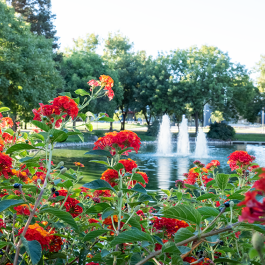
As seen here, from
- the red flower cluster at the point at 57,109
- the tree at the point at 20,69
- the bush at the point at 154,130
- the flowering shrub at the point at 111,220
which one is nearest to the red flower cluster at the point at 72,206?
the flowering shrub at the point at 111,220

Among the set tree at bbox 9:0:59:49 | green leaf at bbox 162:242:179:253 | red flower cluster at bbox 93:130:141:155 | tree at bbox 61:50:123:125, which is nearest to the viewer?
green leaf at bbox 162:242:179:253

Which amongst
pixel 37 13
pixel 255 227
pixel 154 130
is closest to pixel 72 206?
pixel 255 227

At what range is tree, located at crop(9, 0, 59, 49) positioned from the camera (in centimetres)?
2441

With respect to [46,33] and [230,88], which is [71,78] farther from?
[230,88]

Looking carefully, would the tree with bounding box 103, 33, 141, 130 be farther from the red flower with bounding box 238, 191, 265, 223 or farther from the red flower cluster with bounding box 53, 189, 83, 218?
the red flower with bounding box 238, 191, 265, 223

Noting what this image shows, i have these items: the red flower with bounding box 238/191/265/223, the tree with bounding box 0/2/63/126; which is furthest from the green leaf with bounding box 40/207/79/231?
the tree with bounding box 0/2/63/126

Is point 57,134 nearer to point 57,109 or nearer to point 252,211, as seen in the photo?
point 57,109

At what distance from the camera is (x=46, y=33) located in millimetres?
25734

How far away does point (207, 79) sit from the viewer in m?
28.5

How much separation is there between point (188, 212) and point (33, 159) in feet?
2.94

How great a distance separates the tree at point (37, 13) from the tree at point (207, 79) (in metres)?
12.5

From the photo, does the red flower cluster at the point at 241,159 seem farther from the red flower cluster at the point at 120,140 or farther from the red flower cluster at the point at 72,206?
the red flower cluster at the point at 72,206

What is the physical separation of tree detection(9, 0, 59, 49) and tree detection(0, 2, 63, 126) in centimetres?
740

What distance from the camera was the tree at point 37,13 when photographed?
24406mm
